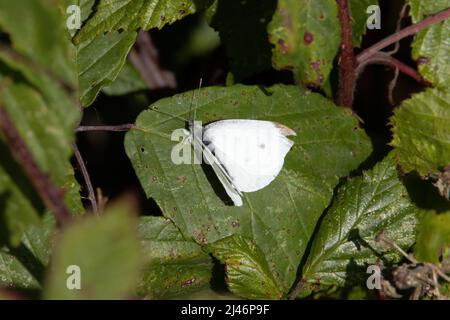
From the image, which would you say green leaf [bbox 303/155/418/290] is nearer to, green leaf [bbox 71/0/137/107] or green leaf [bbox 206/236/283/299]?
green leaf [bbox 206/236/283/299]

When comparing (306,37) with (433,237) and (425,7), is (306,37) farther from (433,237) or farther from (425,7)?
(433,237)

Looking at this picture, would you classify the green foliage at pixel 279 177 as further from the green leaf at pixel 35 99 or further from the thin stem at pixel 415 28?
the green leaf at pixel 35 99

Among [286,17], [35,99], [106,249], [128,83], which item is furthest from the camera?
[128,83]

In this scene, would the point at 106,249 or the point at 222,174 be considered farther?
the point at 222,174

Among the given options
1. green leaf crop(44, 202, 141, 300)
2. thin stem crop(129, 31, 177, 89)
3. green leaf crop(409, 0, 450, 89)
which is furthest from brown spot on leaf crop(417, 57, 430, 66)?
green leaf crop(44, 202, 141, 300)

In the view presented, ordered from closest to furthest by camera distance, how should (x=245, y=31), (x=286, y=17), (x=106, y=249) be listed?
(x=106, y=249) < (x=286, y=17) < (x=245, y=31)

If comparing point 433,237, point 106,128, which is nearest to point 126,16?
point 106,128
